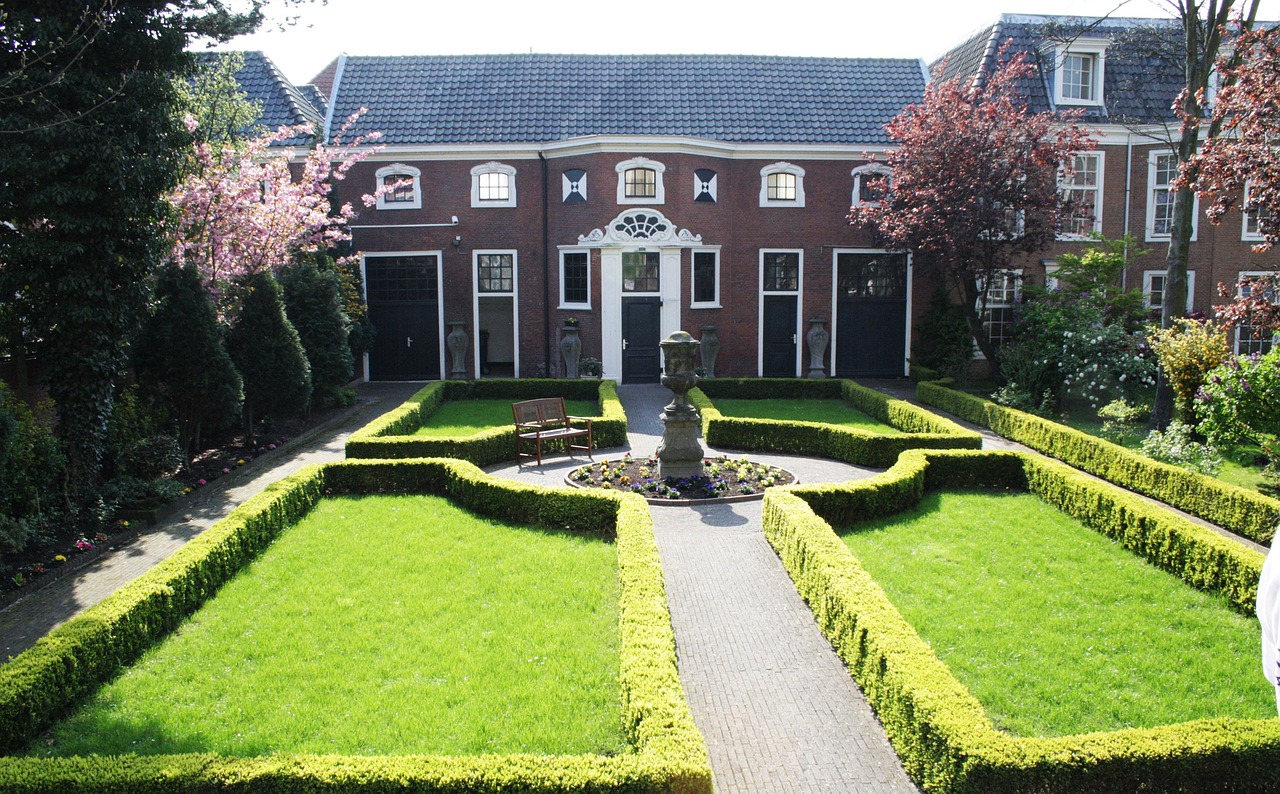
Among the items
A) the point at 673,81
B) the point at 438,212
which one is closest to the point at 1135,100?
the point at 673,81

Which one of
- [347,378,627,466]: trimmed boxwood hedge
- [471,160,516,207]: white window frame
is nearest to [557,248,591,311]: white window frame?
[471,160,516,207]: white window frame

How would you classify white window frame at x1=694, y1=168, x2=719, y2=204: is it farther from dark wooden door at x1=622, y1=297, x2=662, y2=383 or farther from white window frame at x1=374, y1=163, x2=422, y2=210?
white window frame at x1=374, y1=163, x2=422, y2=210

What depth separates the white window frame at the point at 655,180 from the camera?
75.7 feet

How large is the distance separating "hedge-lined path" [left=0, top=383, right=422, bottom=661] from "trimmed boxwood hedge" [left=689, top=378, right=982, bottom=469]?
22.6ft

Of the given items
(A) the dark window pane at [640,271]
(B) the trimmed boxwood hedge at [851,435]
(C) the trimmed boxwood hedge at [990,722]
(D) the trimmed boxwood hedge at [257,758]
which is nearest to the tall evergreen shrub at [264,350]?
(D) the trimmed boxwood hedge at [257,758]

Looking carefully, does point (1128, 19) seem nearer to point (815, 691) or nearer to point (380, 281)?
point (380, 281)

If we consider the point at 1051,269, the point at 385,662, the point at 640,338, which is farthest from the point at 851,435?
the point at 1051,269

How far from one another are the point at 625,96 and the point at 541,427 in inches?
543

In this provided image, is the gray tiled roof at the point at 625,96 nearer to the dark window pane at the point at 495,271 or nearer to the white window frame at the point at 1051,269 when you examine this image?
the dark window pane at the point at 495,271

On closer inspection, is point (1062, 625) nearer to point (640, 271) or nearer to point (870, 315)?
point (640, 271)

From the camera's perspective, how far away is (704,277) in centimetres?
2398

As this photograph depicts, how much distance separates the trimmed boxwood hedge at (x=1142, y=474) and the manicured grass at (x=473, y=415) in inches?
329

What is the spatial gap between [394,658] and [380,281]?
63.5 ft

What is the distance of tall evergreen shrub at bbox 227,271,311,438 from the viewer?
16.1 metres
